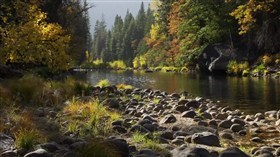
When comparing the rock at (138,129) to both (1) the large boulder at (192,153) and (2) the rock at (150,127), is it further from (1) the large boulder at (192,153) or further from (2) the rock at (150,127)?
(1) the large boulder at (192,153)

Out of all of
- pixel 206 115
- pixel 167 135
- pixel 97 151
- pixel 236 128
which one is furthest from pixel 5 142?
pixel 206 115

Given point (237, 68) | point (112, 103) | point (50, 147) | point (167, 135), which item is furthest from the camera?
point (237, 68)

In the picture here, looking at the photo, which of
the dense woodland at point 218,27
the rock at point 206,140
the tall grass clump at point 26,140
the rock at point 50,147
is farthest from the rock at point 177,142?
the dense woodland at point 218,27

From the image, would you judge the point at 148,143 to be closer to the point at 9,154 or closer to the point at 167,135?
the point at 167,135

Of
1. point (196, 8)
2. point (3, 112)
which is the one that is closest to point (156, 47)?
point (196, 8)

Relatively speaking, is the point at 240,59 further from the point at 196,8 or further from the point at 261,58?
the point at 196,8

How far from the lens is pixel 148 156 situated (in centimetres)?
623

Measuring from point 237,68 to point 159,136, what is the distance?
3126 centimetres

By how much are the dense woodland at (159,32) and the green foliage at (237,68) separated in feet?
6.43

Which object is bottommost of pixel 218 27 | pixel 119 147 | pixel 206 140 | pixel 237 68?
pixel 206 140

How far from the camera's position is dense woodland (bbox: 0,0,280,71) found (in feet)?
49.9

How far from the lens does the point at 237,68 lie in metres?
37.9

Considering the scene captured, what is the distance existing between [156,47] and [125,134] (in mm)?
66789

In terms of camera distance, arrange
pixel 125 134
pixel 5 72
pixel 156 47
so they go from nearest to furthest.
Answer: pixel 125 134 < pixel 5 72 < pixel 156 47
